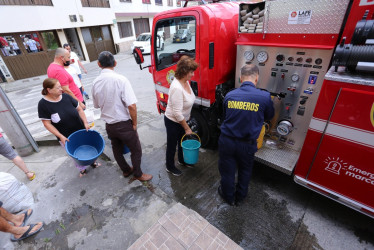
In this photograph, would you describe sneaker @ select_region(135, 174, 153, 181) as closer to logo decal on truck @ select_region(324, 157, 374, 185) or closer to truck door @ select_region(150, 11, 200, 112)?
truck door @ select_region(150, 11, 200, 112)

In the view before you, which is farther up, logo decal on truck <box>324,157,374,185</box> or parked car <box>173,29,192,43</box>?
parked car <box>173,29,192,43</box>

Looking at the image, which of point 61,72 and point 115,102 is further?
point 61,72

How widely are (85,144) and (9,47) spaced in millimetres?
12270

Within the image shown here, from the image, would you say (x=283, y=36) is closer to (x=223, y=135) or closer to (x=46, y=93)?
(x=223, y=135)

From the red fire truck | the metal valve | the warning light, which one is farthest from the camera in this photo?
the metal valve

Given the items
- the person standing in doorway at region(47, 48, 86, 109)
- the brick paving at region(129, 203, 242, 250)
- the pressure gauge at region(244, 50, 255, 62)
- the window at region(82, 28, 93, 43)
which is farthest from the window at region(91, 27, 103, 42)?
the brick paving at region(129, 203, 242, 250)

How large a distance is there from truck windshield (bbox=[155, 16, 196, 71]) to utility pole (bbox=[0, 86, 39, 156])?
285 centimetres

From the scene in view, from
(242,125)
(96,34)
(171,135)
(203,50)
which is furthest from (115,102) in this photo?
(96,34)

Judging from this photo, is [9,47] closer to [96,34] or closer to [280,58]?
[96,34]

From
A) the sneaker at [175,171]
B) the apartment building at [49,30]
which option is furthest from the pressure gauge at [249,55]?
the apartment building at [49,30]

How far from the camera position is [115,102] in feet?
8.07

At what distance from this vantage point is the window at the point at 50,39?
12.3 metres

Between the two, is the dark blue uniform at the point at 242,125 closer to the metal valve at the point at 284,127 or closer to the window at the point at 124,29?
the metal valve at the point at 284,127

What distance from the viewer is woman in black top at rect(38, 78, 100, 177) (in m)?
2.60
